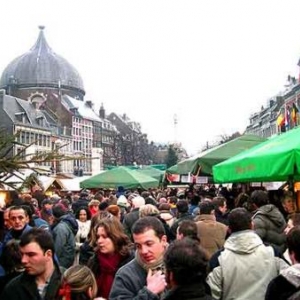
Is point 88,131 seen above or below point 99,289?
above

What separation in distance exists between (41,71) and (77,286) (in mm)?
107885

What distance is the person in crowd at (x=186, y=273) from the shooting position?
11.3ft

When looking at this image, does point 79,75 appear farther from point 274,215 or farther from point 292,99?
point 274,215

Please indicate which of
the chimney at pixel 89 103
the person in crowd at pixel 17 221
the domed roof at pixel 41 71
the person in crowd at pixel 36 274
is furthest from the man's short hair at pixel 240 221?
the chimney at pixel 89 103

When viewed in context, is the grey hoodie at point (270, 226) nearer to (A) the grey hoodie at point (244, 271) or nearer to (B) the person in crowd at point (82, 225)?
(A) the grey hoodie at point (244, 271)

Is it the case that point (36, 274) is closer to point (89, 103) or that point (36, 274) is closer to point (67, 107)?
point (67, 107)

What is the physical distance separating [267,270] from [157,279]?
164 cm

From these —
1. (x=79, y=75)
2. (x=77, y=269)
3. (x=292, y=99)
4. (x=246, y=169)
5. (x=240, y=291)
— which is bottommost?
(x=240, y=291)

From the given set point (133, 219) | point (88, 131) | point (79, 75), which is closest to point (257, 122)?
point (88, 131)

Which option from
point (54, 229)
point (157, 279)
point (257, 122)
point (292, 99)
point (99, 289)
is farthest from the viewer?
point (257, 122)

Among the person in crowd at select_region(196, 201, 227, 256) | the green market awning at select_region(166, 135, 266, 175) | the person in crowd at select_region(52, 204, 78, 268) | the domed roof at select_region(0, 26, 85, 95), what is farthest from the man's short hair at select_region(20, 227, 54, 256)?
the domed roof at select_region(0, 26, 85, 95)

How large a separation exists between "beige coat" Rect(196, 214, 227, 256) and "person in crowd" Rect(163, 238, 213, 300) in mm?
3884

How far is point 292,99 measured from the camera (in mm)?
65750

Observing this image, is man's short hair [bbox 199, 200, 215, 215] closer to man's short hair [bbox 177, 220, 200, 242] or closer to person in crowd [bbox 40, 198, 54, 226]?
man's short hair [bbox 177, 220, 200, 242]
